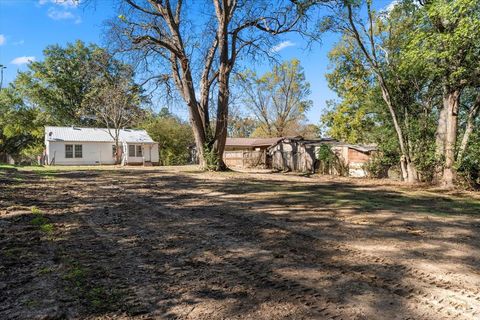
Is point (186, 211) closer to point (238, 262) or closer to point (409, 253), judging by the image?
point (238, 262)

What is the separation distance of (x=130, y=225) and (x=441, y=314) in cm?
432

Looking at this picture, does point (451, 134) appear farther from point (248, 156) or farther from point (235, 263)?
point (248, 156)

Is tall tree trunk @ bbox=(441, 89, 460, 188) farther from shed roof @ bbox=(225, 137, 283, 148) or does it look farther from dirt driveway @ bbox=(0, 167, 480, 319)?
shed roof @ bbox=(225, 137, 283, 148)

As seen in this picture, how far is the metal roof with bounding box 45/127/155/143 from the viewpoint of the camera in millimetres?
31984

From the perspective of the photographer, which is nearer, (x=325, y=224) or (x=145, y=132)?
(x=325, y=224)

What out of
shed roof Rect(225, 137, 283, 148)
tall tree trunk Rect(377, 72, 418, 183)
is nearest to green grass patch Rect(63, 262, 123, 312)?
tall tree trunk Rect(377, 72, 418, 183)

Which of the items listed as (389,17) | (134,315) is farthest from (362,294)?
(389,17)

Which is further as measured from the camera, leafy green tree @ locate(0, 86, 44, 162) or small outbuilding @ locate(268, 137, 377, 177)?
leafy green tree @ locate(0, 86, 44, 162)

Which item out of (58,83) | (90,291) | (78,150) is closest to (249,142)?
(78,150)

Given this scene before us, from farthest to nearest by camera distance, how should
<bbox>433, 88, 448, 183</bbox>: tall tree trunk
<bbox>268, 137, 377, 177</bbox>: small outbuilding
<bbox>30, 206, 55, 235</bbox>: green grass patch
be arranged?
1. <bbox>268, 137, 377, 177</bbox>: small outbuilding
2. <bbox>433, 88, 448, 183</bbox>: tall tree trunk
3. <bbox>30, 206, 55, 235</bbox>: green grass patch

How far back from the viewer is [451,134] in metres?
12.4

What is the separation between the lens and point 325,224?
5648mm

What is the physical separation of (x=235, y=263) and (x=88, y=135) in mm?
33850

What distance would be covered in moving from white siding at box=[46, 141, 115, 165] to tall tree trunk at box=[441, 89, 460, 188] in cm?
2996
